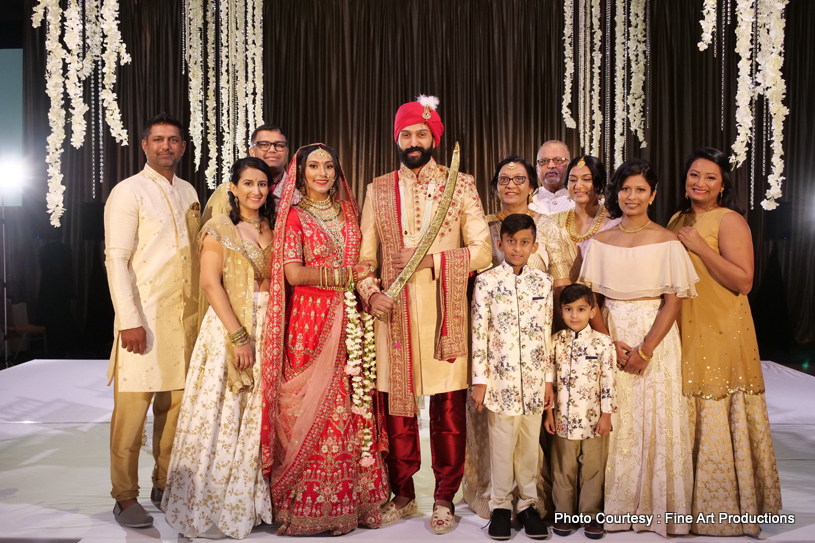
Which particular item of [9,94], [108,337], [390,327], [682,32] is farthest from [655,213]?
[9,94]

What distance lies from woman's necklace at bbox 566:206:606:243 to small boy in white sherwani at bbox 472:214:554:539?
64 centimetres

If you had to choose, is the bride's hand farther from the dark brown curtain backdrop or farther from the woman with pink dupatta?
the dark brown curtain backdrop

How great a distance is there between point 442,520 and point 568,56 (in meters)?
5.85

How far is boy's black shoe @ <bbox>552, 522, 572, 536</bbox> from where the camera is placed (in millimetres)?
2537

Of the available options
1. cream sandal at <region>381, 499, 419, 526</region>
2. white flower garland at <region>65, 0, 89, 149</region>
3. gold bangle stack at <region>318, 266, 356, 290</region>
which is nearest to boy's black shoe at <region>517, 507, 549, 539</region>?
cream sandal at <region>381, 499, 419, 526</region>

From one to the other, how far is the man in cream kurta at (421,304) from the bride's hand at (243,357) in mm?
568

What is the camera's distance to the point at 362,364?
2646 millimetres

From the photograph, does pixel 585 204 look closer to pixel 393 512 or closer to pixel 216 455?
pixel 393 512

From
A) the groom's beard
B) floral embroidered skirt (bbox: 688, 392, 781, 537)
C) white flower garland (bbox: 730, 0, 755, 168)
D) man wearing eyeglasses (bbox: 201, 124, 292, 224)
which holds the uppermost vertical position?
white flower garland (bbox: 730, 0, 755, 168)

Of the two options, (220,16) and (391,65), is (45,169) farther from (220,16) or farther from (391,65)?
(391,65)

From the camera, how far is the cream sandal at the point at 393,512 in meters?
2.66

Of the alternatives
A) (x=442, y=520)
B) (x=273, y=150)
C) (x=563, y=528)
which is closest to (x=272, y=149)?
(x=273, y=150)

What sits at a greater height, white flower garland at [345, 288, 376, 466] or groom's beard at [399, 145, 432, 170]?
groom's beard at [399, 145, 432, 170]

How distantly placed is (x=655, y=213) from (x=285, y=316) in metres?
6.07
